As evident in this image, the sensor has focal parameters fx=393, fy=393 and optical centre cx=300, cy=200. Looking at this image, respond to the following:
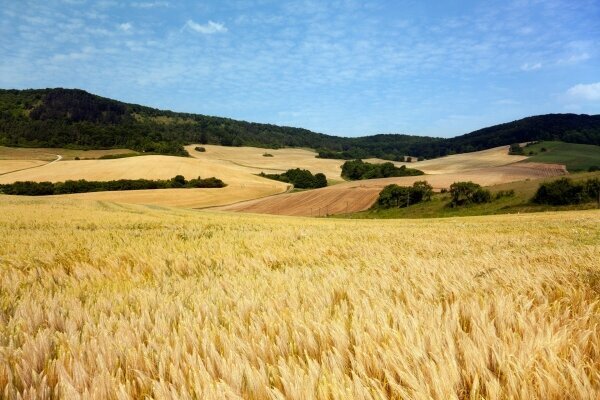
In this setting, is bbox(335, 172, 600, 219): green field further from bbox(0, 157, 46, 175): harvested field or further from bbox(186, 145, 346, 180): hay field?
bbox(0, 157, 46, 175): harvested field

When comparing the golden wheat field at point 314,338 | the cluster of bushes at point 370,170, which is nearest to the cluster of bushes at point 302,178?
the cluster of bushes at point 370,170

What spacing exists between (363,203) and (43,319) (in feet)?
315

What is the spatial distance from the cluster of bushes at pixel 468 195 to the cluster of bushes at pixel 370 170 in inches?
2390

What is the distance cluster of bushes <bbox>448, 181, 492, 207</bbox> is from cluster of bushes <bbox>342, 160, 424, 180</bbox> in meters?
60.7

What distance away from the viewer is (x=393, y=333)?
192 centimetres

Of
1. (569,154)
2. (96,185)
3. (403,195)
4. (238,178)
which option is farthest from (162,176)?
(569,154)

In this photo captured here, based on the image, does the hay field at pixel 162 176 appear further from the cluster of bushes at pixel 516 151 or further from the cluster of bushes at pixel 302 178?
the cluster of bushes at pixel 516 151

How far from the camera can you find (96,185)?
107 meters

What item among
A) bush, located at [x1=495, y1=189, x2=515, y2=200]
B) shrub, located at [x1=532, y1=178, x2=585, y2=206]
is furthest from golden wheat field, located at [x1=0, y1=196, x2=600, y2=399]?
bush, located at [x1=495, y1=189, x2=515, y2=200]

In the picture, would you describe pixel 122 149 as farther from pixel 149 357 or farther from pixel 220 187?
pixel 149 357

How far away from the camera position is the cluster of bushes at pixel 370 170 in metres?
151

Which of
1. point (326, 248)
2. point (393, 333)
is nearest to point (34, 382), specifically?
point (393, 333)

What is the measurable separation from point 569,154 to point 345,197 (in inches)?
4175

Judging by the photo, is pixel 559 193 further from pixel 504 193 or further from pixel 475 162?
pixel 475 162
